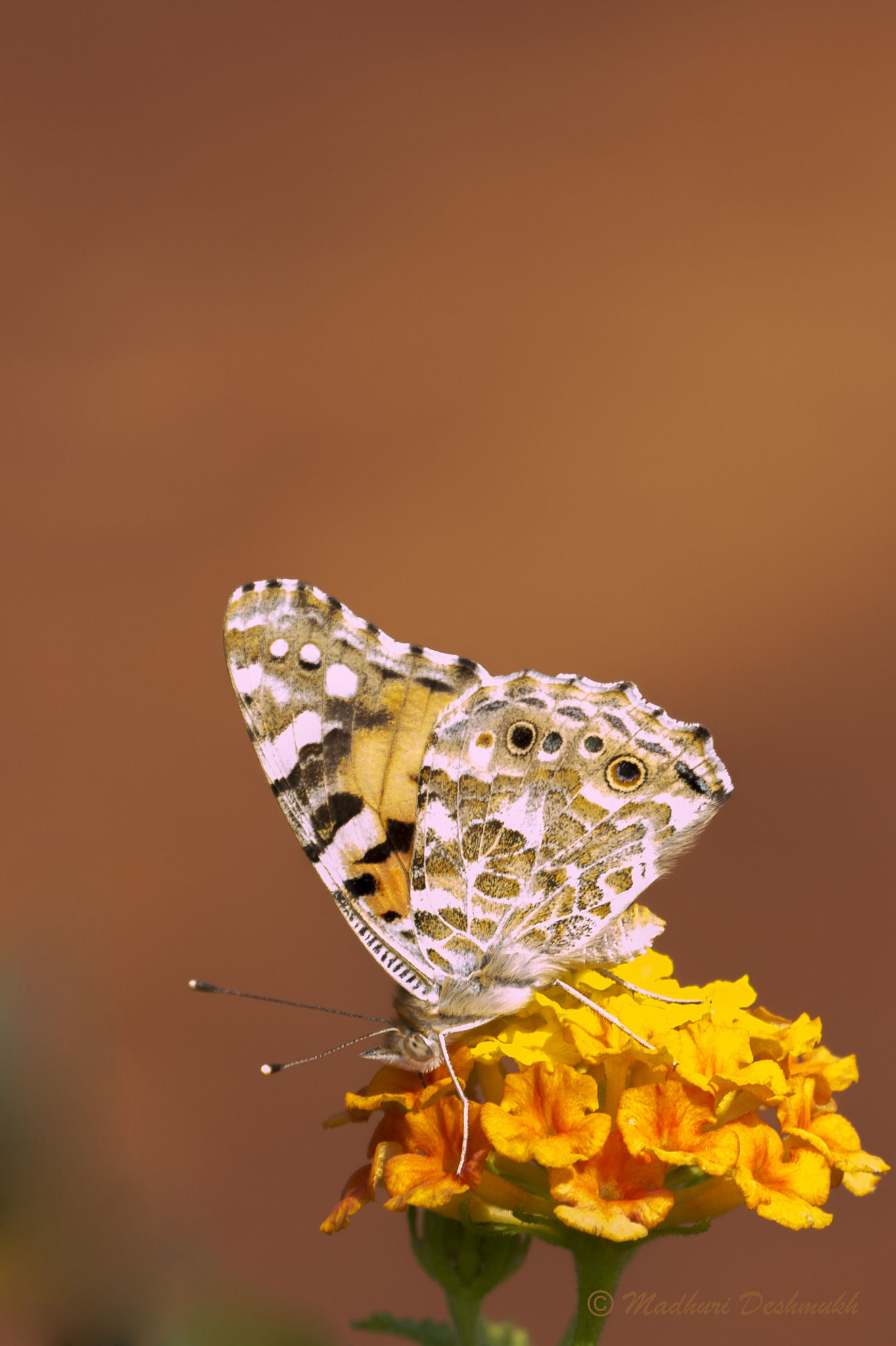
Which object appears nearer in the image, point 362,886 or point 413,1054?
point 413,1054

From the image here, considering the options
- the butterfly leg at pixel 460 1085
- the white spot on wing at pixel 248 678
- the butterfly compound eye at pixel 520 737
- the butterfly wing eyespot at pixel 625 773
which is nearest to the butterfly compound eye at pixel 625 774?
the butterfly wing eyespot at pixel 625 773

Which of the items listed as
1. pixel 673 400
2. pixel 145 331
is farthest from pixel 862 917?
pixel 145 331

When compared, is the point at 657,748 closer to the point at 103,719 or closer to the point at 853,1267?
the point at 853,1267

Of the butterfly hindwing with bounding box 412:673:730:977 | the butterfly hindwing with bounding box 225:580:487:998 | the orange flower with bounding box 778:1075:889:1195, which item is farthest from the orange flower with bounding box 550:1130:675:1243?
the butterfly hindwing with bounding box 225:580:487:998

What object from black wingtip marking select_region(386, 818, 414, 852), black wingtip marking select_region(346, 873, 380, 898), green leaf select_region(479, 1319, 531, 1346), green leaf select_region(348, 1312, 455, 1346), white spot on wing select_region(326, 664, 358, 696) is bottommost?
green leaf select_region(479, 1319, 531, 1346)

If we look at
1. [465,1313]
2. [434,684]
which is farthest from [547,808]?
[465,1313]

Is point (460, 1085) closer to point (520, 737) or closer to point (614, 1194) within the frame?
point (614, 1194)

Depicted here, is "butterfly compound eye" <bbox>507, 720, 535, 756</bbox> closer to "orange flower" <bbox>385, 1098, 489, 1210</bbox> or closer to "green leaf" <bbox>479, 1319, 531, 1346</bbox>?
"orange flower" <bbox>385, 1098, 489, 1210</bbox>
